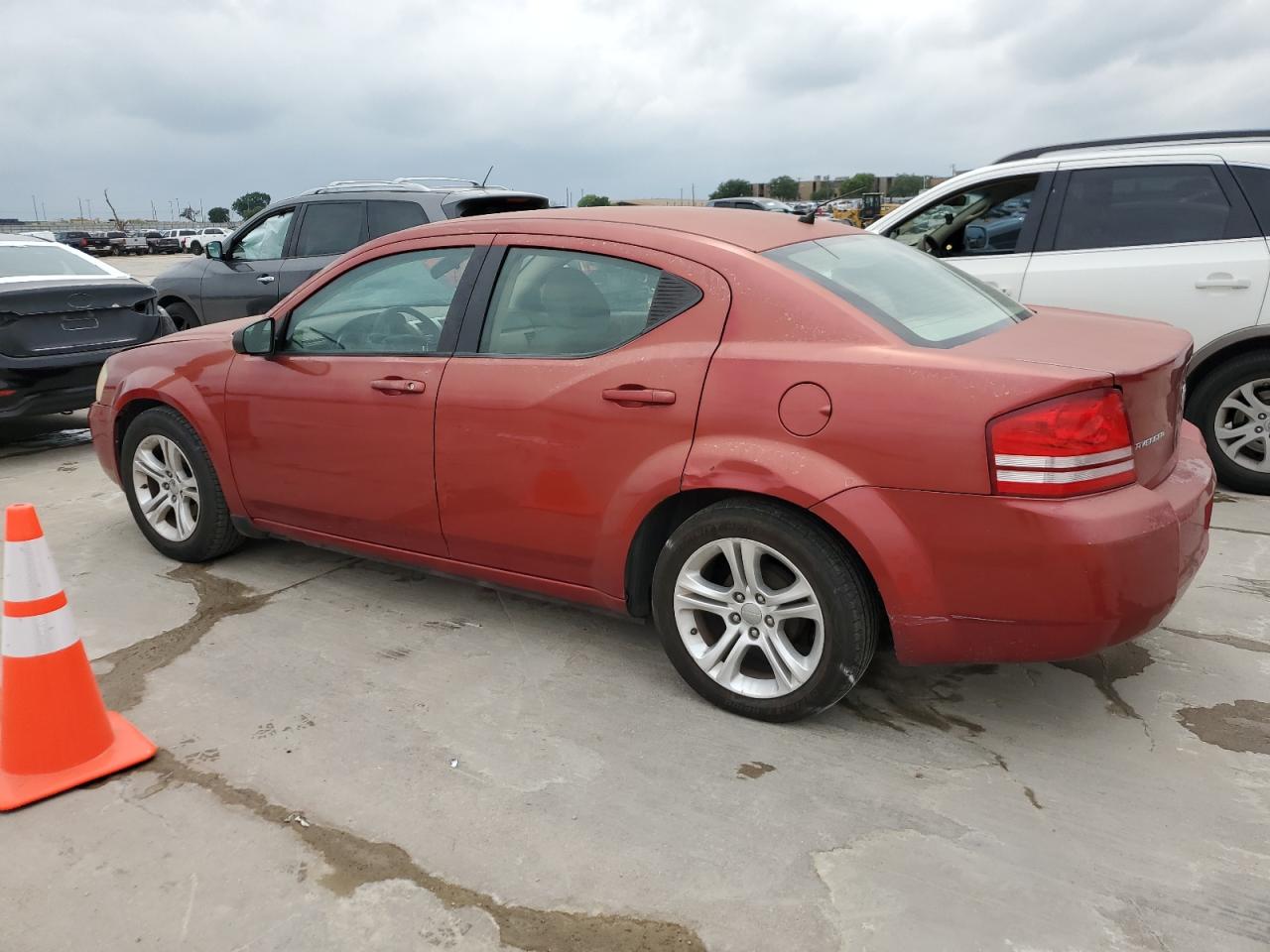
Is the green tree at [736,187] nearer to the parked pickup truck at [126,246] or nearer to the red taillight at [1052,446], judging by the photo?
the parked pickup truck at [126,246]

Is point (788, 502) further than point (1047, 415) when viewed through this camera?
Yes

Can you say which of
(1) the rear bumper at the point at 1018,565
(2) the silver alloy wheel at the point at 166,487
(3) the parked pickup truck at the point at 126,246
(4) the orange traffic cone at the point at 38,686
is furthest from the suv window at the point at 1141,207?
(3) the parked pickup truck at the point at 126,246

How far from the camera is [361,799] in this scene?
9.04 ft

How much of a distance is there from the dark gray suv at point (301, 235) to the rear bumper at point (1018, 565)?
5.38 meters

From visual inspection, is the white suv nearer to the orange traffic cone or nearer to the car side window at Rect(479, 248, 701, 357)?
the car side window at Rect(479, 248, 701, 357)

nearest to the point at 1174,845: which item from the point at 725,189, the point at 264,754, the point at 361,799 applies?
the point at 361,799

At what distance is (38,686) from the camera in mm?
2803

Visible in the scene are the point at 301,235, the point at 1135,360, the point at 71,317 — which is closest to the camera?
the point at 1135,360

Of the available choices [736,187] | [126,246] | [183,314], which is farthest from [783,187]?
[183,314]

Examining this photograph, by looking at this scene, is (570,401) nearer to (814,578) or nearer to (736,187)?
(814,578)

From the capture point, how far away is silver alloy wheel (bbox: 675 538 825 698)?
2984 millimetres

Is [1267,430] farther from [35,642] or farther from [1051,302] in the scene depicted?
[35,642]

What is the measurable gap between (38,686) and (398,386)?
59.7 inches

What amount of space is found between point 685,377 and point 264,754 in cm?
173
